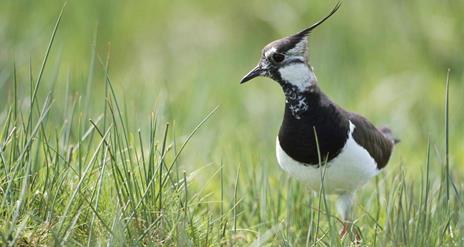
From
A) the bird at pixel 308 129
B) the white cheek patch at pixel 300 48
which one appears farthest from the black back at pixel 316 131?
the white cheek patch at pixel 300 48

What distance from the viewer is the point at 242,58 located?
Answer: 367 inches

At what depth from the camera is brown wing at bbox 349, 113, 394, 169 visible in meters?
5.02

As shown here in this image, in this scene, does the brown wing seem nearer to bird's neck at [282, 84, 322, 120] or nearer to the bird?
the bird

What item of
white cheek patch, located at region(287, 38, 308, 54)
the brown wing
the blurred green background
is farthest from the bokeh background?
white cheek patch, located at region(287, 38, 308, 54)

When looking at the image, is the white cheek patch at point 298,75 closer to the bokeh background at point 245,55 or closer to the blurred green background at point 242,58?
the blurred green background at point 242,58

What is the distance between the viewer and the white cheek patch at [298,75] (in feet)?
15.8

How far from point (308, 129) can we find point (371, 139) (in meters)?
0.46

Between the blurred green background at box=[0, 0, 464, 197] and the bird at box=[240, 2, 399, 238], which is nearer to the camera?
the bird at box=[240, 2, 399, 238]

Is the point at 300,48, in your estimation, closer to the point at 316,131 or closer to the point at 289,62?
the point at 289,62

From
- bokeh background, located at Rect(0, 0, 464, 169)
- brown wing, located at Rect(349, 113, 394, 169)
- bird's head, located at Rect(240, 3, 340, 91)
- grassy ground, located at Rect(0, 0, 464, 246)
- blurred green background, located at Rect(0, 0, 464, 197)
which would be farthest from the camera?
bokeh background, located at Rect(0, 0, 464, 169)

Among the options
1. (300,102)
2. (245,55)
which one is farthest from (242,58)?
(300,102)

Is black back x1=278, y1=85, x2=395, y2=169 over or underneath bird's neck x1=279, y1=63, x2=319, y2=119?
underneath

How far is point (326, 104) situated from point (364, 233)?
0.67 metres

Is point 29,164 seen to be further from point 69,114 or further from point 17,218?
point 69,114
